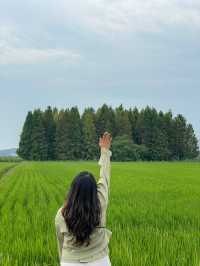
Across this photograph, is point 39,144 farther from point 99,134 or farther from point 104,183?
point 104,183

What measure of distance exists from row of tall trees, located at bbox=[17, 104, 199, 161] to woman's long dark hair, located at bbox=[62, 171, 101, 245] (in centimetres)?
7795

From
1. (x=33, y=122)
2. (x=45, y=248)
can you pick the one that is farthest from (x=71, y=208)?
(x=33, y=122)

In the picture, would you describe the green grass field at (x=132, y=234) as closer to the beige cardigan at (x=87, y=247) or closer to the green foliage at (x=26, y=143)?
the beige cardigan at (x=87, y=247)

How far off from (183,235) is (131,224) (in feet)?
5.83

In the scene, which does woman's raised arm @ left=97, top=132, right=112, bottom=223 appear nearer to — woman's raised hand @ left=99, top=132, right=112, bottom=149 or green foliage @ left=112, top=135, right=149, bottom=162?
woman's raised hand @ left=99, top=132, right=112, bottom=149

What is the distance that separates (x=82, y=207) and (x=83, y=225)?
0.13m

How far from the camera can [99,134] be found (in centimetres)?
8756

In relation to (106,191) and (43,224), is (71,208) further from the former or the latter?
(43,224)

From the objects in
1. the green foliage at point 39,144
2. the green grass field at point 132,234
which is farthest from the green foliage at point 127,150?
the green grass field at point 132,234

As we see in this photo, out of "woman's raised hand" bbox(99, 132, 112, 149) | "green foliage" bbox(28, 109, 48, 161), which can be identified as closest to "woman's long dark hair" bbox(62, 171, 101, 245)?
"woman's raised hand" bbox(99, 132, 112, 149)

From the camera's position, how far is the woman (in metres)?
3.30

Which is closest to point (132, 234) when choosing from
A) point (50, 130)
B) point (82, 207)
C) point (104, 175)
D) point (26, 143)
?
point (104, 175)

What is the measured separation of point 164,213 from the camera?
1062 centimetres

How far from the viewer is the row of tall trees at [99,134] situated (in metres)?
83.4
